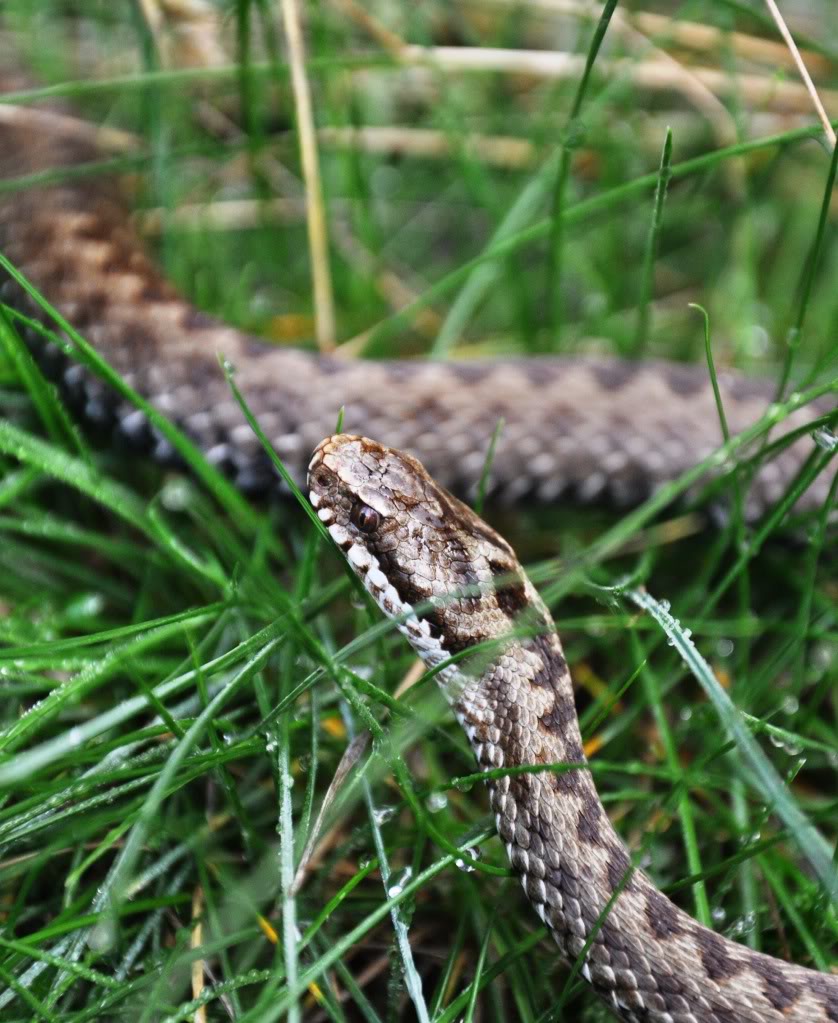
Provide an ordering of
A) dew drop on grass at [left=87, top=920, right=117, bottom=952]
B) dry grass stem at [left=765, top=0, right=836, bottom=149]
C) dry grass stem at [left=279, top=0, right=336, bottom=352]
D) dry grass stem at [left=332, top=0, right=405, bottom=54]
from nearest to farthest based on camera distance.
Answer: dew drop on grass at [left=87, top=920, right=117, bottom=952], dry grass stem at [left=765, top=0, right=836, bottom=149], dry grass stem at [left=279, top=0, right=336, bottom=352], dry grass stem at [left=332, top=0, right=405, bottom=54]

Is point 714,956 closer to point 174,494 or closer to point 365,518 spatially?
point 365,518

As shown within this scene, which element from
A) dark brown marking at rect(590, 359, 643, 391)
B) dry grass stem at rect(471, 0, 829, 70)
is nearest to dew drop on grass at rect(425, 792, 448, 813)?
dark brown marking at rect(590, 359, 643, 391)

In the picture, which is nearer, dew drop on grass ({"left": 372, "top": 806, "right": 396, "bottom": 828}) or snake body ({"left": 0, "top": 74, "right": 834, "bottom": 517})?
dew drop on grass ({"left": 372, "top": 806, "right": 396, "bottom": 828})

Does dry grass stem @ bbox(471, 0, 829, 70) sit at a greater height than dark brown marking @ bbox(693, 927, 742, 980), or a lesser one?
greater

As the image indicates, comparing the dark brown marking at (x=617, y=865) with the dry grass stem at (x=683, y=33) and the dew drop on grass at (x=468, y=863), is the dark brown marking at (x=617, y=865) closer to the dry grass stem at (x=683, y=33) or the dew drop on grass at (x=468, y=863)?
the dew drop on grass at (x=468, y=863)

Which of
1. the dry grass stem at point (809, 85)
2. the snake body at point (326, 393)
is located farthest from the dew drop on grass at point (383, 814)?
the dry grass stem at point (809, 85)

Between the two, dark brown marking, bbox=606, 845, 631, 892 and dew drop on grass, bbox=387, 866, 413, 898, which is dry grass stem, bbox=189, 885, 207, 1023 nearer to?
dew drop on grass, bbox=387, 866, 413, 898
